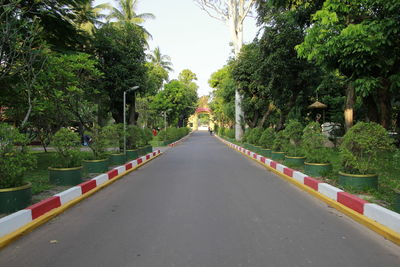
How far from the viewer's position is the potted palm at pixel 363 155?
18.7 feet

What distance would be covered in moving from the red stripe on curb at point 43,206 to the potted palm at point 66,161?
4.95 feet

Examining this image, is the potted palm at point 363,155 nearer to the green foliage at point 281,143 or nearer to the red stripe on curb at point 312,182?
the red stripe on curb at point 312,182

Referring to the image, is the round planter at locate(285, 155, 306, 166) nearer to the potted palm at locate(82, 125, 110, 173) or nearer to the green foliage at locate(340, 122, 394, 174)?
the green foliage at locate(340, 122, 394, 174)

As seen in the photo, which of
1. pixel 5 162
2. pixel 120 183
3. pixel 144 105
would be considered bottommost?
pixel 120 183

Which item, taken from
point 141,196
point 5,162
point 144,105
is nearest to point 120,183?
point 141,196

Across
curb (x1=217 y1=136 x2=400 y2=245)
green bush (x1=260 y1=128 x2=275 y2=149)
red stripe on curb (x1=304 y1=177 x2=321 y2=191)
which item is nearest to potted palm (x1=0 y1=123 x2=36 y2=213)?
curb (x1=217 y1=136 x2=400 y2=245)

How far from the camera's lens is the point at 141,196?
6.16m

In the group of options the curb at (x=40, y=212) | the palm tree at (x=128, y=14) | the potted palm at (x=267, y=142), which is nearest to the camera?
the curb at (x=40, y=212)

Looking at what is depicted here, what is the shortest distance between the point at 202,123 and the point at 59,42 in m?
128

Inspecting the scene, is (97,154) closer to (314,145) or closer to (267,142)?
(314,145)

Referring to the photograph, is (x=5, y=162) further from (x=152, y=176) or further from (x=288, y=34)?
(x=288, y=34)

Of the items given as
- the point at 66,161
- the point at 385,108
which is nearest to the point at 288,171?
the point at 66,161

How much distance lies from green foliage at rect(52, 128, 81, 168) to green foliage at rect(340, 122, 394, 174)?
603cm

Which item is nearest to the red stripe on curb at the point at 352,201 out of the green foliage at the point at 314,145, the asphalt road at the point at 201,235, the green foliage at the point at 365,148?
the asphalt road at the point at 201,235
